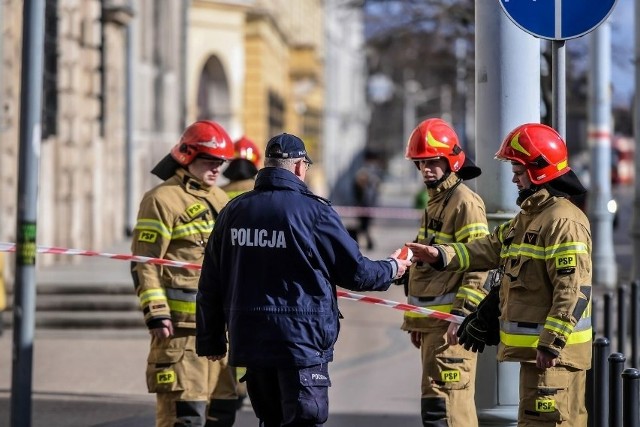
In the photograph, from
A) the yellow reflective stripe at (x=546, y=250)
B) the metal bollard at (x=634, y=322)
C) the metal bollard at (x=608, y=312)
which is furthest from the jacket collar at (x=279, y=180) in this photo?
the metal bollard at (x=634, y=322)

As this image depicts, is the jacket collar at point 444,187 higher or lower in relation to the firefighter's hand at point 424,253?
higher

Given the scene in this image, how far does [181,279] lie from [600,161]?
488 inches

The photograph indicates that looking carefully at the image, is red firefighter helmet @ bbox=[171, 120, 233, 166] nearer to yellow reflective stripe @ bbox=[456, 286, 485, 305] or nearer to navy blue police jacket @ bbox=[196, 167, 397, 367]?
yellow reflective stripe @ bbox=[456, 286, 485, 305]

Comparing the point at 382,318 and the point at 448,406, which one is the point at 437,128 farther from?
the point at 382,318

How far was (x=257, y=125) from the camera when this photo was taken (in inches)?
1414

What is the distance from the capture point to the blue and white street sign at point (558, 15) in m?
7.28

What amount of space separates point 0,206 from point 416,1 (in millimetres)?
15139

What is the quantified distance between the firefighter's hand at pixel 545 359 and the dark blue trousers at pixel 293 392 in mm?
923

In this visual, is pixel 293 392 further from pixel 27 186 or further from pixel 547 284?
pixel 27 186

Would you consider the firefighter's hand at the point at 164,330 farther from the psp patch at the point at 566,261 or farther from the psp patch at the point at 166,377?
the psp patch at the point at 566,261

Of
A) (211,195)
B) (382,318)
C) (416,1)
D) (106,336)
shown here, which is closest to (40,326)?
(106,336)

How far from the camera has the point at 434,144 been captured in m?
7.52

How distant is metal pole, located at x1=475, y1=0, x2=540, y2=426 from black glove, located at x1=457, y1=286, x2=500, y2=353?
4.34ft

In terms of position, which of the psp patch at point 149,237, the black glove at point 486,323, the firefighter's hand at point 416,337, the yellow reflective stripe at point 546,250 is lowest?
the firefighter's hand at point 416,337
